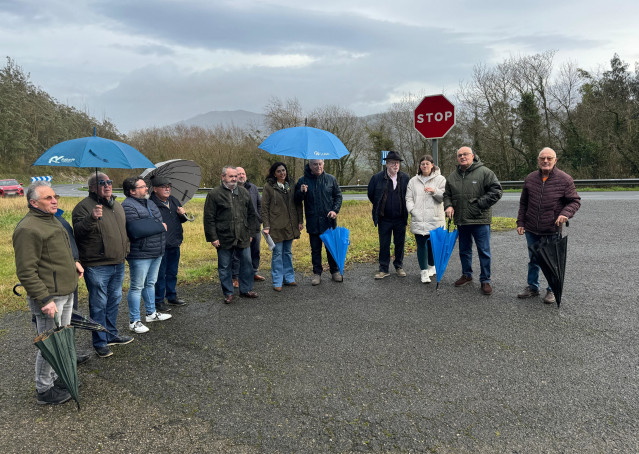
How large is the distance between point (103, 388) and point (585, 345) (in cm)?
459

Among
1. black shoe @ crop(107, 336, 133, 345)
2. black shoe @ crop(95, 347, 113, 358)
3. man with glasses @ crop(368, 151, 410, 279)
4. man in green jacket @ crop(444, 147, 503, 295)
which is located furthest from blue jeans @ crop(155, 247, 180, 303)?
man in green jacket @ crop(444, 147, 503, 295)

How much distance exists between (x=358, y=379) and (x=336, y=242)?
3.28m

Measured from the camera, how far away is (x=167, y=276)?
231 inches

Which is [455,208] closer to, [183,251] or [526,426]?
[526,426]

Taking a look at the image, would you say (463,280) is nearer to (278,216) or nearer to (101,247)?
(278,216)

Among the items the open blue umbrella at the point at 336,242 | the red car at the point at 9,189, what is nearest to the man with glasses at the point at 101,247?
the open blue umbrella at the point at 336,242

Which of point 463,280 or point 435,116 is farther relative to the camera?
point 435,116

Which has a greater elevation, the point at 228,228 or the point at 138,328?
the point at 228,228

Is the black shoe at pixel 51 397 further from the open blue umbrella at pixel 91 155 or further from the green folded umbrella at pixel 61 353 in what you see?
the open blue umbrella at pixel 91 155

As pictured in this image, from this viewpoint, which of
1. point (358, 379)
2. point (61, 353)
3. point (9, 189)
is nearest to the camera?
point (61, 353)

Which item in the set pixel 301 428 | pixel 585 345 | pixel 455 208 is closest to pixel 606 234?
pixel 455 208

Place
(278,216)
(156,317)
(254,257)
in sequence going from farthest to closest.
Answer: (254,257) < (278,216) < (156,317)

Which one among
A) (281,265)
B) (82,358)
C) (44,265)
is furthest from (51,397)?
(281,265)

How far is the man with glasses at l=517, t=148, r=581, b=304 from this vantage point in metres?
5.47
